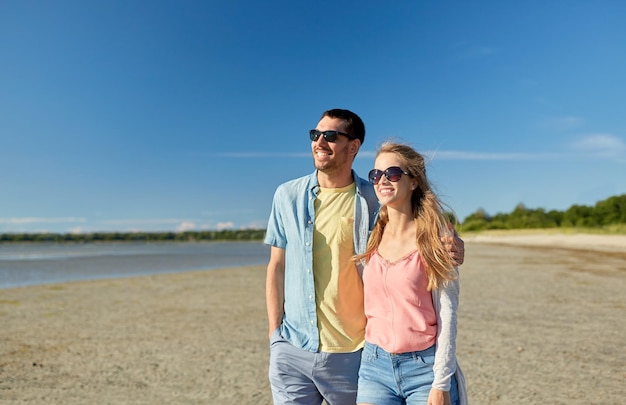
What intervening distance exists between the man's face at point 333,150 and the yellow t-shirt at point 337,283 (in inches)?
8.7

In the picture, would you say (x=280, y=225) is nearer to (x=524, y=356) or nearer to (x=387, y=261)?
(x=387, y=261)

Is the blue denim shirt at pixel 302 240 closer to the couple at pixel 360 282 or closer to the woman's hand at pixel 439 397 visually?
the couple at pixel 360 282

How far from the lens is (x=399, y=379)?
2.61 m

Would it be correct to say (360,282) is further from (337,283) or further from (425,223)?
(425,223)

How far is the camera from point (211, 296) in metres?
14.4

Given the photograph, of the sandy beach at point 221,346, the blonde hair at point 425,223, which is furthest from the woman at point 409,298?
the sandy beach at point 221,346

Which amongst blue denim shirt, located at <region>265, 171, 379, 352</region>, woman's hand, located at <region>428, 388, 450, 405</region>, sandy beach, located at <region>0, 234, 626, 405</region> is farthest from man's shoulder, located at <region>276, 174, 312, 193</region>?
sandy beach, located at <region>0, 234, 626, 405</region>

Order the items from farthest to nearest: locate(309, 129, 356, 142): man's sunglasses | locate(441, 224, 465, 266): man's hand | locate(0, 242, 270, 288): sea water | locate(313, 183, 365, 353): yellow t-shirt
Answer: locate(0, 242, 270, 288): sea water
locate(309, 129, 356, 142): man's sunglasses
locate(313, 183, 365, 353): yellow t-shirt
locate(441, 224, 465, 266): man's hand

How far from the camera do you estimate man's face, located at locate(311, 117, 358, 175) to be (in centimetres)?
314

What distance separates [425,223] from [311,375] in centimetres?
108

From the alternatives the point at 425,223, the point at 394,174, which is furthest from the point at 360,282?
the point at 394,174

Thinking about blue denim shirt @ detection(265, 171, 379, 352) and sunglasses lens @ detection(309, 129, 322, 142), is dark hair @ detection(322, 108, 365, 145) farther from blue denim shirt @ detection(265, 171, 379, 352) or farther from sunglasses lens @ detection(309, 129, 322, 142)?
blue denim shirt @ detection(265, 171, 379, 352)

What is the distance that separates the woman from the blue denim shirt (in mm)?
223

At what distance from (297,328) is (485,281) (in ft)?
49.3
